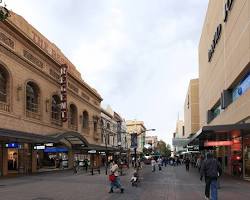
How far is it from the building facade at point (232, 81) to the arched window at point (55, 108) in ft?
59.1

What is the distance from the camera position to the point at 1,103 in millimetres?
37250

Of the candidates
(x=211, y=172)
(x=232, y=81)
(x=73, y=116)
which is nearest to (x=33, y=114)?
(x=73, y=116)

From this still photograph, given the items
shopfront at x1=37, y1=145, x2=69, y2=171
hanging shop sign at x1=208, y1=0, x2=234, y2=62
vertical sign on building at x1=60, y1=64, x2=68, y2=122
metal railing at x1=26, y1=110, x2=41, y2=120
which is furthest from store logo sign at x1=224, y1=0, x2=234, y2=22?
vertical sign on building at x1=60, y1=64, x2=68, y2=122

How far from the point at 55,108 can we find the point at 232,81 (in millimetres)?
23394

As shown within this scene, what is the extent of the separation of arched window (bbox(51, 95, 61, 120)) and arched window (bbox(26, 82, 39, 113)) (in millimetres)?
5169

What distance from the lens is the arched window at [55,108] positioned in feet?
170

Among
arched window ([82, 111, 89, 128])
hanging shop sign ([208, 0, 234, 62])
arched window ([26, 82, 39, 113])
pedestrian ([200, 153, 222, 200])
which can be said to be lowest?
pedestrian ([200, 153, 222, 200])

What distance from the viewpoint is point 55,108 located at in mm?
53344

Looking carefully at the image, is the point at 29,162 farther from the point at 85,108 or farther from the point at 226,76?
the point at 85,108

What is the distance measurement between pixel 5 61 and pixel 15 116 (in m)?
4.84

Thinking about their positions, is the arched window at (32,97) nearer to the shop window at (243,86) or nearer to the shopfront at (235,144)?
the shopfront at (235,144)

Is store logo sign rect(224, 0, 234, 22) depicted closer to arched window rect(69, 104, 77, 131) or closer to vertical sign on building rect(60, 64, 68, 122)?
vertical sign on building rect(60, 64, 68, 122)

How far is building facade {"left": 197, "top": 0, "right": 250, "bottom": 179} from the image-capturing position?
30.9 m

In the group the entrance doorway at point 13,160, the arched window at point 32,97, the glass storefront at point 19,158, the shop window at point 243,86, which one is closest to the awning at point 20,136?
the glass storefront at point 19,158
